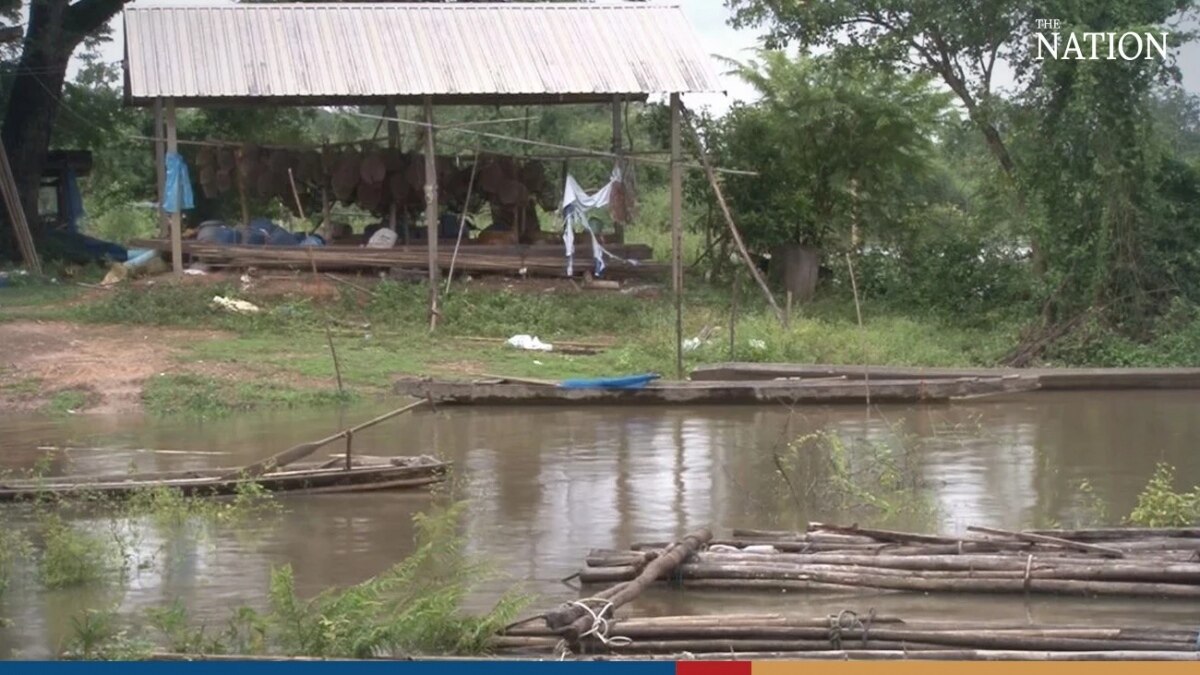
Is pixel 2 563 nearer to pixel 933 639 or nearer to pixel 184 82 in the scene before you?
pixel 933 639

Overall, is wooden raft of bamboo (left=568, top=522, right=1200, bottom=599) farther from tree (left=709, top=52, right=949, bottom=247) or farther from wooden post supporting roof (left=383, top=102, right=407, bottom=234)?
tree (left=709, top=52, right=949, bottom=247)

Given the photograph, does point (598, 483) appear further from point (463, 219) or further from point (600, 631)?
point (463, 219)

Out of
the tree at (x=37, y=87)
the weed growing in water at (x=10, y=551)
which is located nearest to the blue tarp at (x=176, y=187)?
the tree at (x=37, y=87)

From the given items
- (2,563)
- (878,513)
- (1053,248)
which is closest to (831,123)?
(1053,248)

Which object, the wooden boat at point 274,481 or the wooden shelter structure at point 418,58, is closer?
the wooden boat at point 274,481

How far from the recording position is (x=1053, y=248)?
18453mm

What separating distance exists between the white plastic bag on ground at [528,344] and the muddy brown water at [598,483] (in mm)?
3284

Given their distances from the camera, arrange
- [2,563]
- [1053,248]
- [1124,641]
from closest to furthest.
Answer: [1124,641], [2,563], [1053,248]

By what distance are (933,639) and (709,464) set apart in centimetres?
560

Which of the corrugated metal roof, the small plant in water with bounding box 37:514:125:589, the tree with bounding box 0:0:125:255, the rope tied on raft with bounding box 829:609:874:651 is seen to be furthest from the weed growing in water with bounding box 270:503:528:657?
the tree with bounding box 0:0:125:255

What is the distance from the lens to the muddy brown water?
27.8 ft

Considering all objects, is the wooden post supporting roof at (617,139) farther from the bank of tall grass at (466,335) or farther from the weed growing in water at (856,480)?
the weed growing in water at (856,480)

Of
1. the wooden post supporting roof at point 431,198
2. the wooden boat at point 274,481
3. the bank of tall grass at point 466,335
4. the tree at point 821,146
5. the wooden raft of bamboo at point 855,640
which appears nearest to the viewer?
the wooden raft of bamboo at point 855,640

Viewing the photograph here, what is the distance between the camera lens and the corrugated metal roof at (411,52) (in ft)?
66.4
